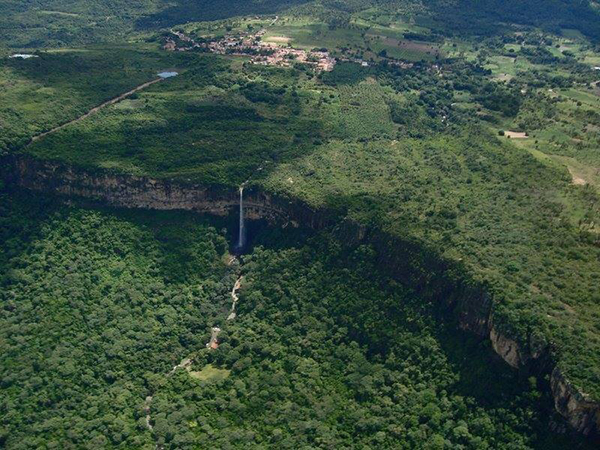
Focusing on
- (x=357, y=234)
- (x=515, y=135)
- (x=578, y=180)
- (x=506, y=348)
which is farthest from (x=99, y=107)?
(x=506, y=348)

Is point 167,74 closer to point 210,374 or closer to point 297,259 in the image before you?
point 297,259

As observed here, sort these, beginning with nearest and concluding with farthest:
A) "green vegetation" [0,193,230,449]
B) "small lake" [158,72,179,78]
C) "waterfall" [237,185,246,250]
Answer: "green vegetation" [0,193,230,449]
"waterfall" [237,185,246,250]
"small lake" [158,72,179,78]

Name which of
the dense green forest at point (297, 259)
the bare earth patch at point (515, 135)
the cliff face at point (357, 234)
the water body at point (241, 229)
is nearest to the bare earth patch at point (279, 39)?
the dense green forest at point (297, 259)

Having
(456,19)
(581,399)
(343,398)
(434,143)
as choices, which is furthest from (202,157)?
(456,19)

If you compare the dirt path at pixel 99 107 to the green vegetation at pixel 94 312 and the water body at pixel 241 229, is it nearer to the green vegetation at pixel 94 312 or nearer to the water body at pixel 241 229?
the green vegetation at pixel 94 312

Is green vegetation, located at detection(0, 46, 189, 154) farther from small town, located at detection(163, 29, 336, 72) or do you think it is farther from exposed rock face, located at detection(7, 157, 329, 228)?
small town, located at detection(163, 29, 336, 72)

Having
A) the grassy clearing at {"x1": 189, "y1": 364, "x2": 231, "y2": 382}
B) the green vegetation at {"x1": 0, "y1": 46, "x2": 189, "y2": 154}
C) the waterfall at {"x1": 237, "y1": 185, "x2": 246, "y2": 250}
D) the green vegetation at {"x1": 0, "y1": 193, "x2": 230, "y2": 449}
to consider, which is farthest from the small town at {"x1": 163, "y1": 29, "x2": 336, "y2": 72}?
the grassy clearing at {"x1": 189, "y1": 364, "x2": 231, "y2": 382}
